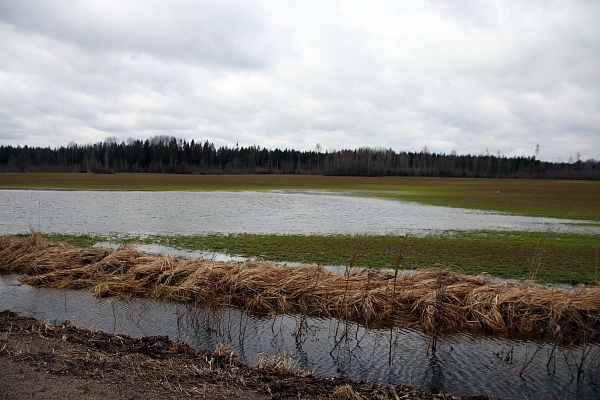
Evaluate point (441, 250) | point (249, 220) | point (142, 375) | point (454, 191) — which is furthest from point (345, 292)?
point (454, 191)

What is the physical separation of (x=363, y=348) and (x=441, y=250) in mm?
11421

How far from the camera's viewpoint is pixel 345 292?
9750 mm

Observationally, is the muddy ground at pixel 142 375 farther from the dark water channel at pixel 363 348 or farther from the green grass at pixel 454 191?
the green grass at pixel 454 191

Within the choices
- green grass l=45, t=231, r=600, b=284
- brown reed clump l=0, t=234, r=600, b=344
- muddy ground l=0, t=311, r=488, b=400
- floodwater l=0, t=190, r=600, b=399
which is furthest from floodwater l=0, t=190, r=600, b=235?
muddy ground l=0, t=311, r=488, b=400

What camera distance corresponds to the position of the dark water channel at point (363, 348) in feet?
24.7

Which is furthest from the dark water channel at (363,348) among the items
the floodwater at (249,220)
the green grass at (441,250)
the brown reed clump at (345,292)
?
the floodwater at (249,220)

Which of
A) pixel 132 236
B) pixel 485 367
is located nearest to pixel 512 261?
pixel 485 367

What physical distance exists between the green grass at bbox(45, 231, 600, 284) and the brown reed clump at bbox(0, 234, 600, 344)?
2373mm

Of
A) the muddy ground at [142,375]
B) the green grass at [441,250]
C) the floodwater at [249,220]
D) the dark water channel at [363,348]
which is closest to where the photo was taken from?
the muddy ground at [142,375]

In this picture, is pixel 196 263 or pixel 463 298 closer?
pixel 463 298

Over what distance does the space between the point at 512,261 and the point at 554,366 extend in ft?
31.3

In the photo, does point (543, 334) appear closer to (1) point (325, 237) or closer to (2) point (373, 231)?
(1) point (325, 237)

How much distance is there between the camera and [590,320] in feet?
32.6

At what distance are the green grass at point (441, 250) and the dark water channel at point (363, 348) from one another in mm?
4770
